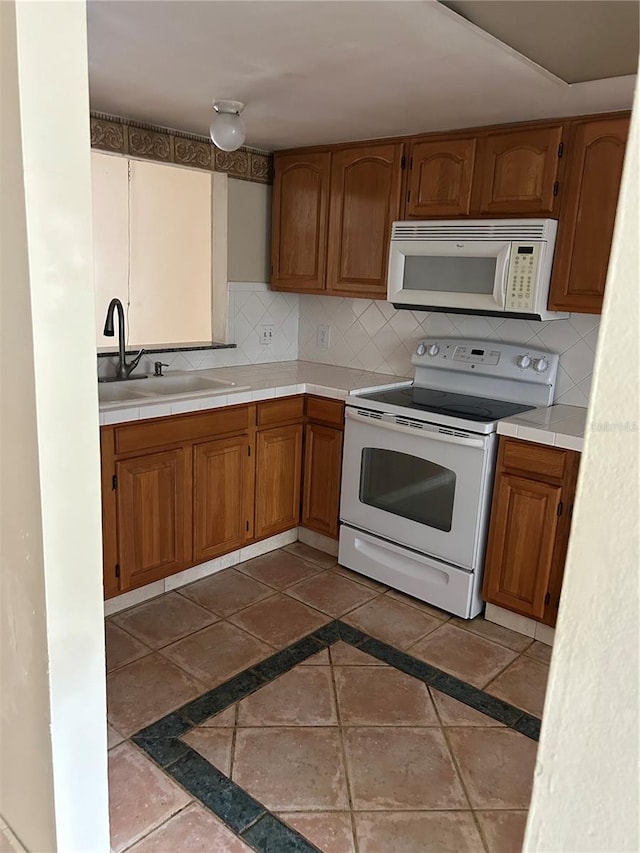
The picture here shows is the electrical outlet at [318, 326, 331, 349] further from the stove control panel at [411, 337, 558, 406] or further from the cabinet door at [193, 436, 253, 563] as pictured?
the cabinet door at [193, 436, 253, 563]

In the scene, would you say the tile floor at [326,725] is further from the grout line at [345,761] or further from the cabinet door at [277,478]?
the cabinet door at [277,478]

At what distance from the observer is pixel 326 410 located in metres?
3.22

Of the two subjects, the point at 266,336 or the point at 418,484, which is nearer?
the point at 418,484

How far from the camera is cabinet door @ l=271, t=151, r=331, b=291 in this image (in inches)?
134

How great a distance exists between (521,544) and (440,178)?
1641 millimetres

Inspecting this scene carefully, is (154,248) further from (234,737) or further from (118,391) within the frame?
(234,737)

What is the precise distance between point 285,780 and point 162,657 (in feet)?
2.51

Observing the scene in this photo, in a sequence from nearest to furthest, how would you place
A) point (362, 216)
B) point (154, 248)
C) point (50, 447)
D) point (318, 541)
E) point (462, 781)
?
point (50, 447) < point (462, 781) < point (362, 216) < point (318, 541) < point (154, 248)

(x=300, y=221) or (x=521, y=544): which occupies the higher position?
(x=300, y=221)

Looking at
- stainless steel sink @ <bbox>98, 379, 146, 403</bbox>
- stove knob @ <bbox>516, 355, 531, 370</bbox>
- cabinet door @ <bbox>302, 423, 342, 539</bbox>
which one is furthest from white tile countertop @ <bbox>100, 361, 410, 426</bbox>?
stove knob @ <bbox>516, 355, 531, 370</bbox>

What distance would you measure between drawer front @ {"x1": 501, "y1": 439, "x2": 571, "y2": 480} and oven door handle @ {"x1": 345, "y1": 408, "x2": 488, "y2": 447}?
11cm

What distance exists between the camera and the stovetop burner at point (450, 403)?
108 inches

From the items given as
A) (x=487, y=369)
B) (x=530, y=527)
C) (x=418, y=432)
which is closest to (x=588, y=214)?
(x=487, y=369)

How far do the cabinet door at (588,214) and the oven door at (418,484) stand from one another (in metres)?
0.69
